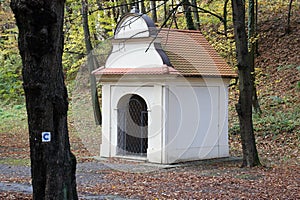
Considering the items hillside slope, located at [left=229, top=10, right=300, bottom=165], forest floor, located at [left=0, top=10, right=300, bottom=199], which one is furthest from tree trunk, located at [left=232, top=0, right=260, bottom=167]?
hillside slope, located at [left=229, top=10, right=300, bottom=165]

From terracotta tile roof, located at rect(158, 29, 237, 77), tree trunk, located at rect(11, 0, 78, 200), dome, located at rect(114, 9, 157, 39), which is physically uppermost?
dome, located at rect(114, 9, 157, 39)

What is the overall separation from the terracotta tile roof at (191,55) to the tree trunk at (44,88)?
9.91 metres

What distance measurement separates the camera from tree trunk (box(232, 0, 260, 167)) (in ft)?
45.2

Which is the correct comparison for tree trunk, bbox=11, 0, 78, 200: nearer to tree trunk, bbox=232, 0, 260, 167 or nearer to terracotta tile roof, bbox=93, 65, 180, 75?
tree trunk, bbox=232, 0, 260, 167

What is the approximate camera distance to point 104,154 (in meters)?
17.5

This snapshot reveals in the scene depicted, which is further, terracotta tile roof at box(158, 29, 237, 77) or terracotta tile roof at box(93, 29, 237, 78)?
terracotta tile roof at box(158, 29, 237, 77)

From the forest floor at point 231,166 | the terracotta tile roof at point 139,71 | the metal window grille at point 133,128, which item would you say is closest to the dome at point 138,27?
the terracotta tile roof at point 139,71

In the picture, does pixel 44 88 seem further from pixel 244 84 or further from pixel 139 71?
pixel 139 71

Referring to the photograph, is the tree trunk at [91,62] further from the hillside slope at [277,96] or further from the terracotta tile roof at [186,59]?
the hillside slope at [277,96]

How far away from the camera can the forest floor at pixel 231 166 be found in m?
10.3

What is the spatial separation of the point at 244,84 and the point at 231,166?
9.03 feet

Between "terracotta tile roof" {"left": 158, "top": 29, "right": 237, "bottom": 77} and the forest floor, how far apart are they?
300 centimetres

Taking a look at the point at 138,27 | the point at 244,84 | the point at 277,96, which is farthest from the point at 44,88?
the point at 277,96

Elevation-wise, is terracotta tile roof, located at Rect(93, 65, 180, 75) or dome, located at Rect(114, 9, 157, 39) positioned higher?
dome, located at Rect(114, 9, 157, 39)
